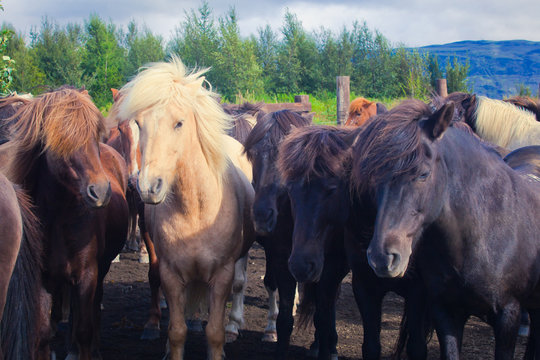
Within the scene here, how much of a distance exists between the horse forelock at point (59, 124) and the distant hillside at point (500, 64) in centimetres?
1588

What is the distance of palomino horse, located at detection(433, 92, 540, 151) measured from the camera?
6742 mm

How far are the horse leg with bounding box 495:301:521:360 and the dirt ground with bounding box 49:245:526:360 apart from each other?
162 centimetres

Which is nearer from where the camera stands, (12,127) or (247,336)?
(12,127)

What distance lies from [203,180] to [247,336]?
207cm

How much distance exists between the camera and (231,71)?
26922mm

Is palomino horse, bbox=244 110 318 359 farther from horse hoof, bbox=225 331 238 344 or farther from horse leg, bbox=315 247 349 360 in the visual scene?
horse hoof, bbox=225 331 238 344

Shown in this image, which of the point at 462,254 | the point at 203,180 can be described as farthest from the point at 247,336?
the point at 462,254

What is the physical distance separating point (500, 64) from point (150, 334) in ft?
63.1

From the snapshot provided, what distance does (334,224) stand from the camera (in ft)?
11.5

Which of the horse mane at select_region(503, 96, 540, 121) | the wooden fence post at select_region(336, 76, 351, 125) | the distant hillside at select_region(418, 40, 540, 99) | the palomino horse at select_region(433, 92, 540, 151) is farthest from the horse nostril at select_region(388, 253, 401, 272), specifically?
the distant hillside at select_region(418, 40, 540, 99)

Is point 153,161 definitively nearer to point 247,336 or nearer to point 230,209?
point 230,209

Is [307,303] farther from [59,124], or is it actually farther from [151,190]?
[59,124]

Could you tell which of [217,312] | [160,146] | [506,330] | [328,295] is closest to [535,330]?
[506,330]

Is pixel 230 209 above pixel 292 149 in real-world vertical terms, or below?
below
